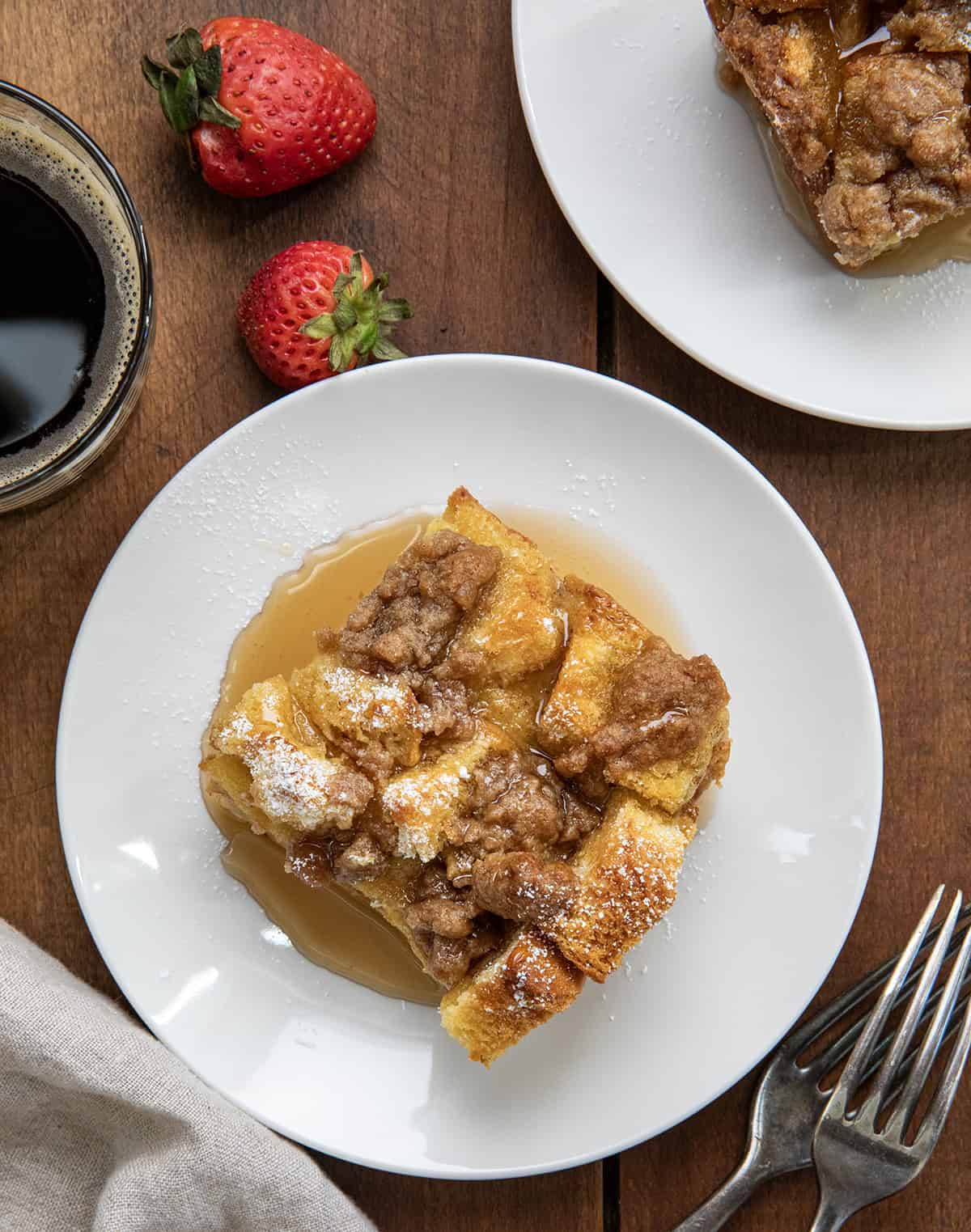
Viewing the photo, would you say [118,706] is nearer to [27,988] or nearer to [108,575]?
[108,575]

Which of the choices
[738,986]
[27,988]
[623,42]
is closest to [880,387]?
[623,42]

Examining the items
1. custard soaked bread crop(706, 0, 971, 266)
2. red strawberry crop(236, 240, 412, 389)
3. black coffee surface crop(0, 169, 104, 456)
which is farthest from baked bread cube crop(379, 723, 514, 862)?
custard soaked bread crop(706, 0, 971, 266)

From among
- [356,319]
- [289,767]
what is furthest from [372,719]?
[356,319]

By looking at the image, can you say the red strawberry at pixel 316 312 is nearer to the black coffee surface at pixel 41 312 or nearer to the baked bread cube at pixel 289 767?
the black coffee surface at pixel 41 312

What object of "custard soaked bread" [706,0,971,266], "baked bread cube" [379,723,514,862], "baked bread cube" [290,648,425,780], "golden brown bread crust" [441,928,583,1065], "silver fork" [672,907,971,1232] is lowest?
"silver fork" [672,907,971,1232]

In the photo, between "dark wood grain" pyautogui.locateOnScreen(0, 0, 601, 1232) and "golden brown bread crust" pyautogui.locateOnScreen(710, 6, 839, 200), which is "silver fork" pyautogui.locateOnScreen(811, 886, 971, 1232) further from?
"golden brown bread crust" pyautogui.locateOnScreen(710, 6, 839, 200)

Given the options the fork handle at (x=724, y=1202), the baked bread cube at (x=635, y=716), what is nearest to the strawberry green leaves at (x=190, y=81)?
the baked bread cube at (x=635, y=716)
